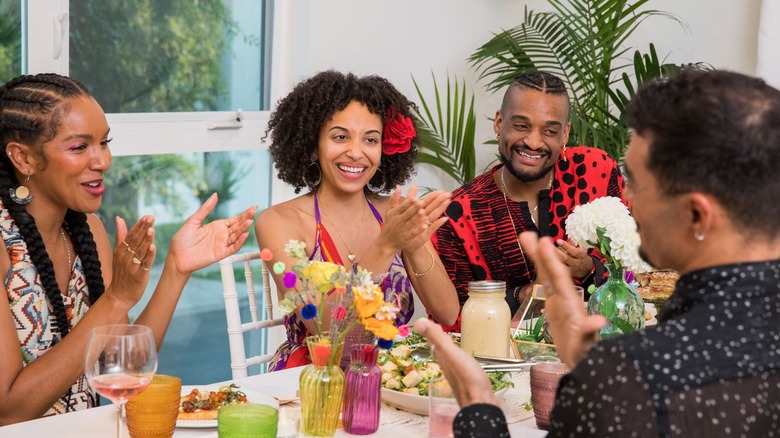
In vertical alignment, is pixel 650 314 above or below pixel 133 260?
below

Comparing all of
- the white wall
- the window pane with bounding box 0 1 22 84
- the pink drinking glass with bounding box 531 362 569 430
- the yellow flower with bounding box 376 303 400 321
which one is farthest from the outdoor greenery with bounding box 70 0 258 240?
the pink drinking glass with bounding box 531 362 569 430

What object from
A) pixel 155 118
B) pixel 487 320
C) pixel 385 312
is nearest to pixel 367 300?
pixel 385 312

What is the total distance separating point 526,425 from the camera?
191 centimetres

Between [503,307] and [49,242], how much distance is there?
1.12 m

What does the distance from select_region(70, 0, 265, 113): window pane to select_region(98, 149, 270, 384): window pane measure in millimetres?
235

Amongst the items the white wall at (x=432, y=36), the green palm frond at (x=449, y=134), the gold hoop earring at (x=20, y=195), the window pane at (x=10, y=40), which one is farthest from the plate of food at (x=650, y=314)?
the window pane at (x=10, y=40)

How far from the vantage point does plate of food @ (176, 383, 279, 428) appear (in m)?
1.80

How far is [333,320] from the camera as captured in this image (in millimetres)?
1797

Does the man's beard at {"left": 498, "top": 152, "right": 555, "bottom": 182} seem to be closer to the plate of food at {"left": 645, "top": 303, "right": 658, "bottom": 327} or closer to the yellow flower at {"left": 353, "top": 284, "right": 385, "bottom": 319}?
the plate of food at {"left": 645, "top": 303, "right": 658, "bottom": 327}

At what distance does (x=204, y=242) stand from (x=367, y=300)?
66 centimetres

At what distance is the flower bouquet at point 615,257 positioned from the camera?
2.26 meters

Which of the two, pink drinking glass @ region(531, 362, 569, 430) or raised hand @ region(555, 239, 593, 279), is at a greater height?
raised hand @ region(555, 239, 593, 279)

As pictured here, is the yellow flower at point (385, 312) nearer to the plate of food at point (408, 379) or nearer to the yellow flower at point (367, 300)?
the yellow flower at point (367, 300)

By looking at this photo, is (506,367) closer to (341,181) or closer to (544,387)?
(544,387)
